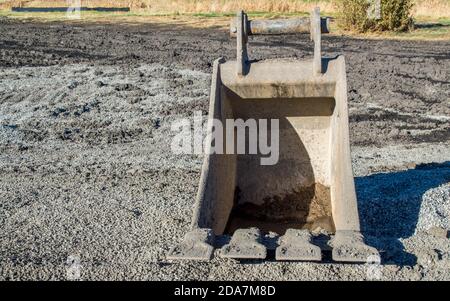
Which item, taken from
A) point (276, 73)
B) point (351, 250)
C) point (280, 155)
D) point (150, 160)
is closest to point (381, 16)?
point (150, 160)

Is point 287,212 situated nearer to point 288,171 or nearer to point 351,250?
point 288,171

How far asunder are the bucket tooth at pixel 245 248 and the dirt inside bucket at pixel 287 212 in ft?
4.00

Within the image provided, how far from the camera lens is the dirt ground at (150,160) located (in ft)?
13.9

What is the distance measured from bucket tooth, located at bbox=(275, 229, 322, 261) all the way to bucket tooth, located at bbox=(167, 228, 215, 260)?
1.43 ft

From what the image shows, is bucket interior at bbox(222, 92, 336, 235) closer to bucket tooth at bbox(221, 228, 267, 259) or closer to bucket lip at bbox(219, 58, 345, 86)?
bucket lip at bbox(219, 58, 345, 86)

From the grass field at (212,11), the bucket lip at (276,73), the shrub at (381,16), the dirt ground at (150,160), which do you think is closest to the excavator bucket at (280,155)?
the bucket lip at (276,73)

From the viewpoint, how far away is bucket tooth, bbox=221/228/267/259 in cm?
381

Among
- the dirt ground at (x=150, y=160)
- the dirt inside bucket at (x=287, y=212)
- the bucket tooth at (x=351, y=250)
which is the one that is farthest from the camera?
the dirt inside bucket at (x=287, y=212)

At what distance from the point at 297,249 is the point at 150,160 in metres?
3.76

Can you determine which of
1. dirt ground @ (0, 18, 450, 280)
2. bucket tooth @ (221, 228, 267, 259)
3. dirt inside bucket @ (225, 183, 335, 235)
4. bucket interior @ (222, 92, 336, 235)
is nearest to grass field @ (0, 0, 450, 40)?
dirt ground @ (0, 18, 450, 280)

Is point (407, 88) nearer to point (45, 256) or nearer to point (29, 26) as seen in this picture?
point (45, 256)

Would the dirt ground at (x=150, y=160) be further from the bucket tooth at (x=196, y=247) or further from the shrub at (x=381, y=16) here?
the shrub at (x=381, y=16)

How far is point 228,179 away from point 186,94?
541cm
